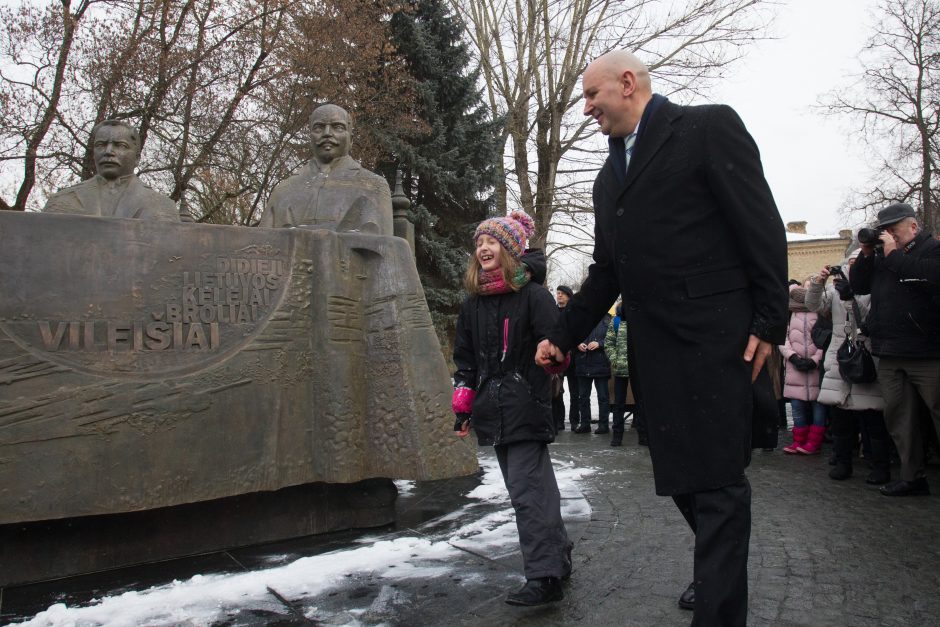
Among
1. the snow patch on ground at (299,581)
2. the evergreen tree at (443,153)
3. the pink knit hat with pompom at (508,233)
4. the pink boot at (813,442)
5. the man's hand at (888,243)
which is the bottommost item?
the snow patch on ground at (299,581)

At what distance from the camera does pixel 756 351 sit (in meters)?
2.46

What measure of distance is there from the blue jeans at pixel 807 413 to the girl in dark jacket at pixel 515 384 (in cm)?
481

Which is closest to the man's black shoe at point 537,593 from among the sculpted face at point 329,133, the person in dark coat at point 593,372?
the sculpted face at point 329,133

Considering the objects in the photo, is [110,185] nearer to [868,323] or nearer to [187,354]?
[187,354]

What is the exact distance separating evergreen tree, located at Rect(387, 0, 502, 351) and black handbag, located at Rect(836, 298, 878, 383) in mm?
12183

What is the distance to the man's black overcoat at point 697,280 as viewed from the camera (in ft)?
8.00

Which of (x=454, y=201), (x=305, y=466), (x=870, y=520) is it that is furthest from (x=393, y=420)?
(x=454, y=201)

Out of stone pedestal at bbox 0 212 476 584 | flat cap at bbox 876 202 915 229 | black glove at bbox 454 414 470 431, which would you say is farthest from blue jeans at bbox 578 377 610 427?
black glove at bbox 454 414 470 431

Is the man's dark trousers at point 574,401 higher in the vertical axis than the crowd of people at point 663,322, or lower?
lower

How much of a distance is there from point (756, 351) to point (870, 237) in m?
3.49

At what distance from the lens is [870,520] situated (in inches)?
179

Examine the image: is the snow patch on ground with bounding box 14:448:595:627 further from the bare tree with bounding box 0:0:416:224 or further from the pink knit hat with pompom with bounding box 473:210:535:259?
the bare tree with bounding box 0:0:416:224

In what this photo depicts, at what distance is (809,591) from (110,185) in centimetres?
446

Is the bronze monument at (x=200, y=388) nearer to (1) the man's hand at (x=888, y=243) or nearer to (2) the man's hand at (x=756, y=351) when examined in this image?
(2) the man's hand at (x=756, y=351)
